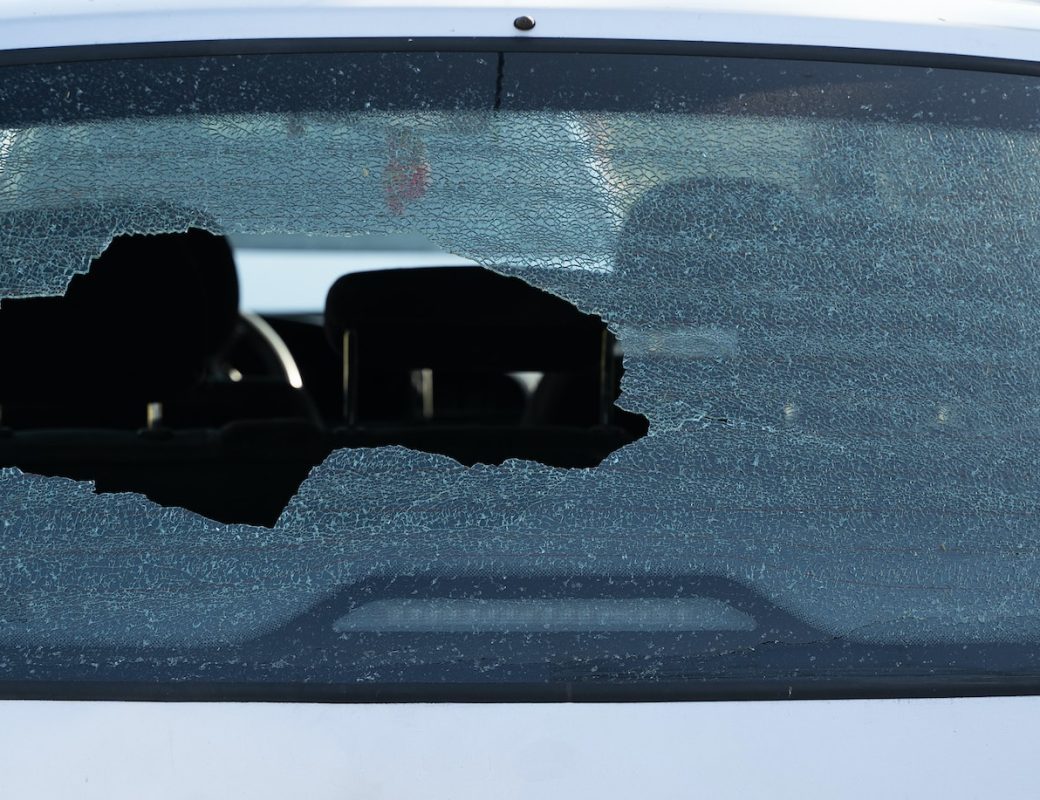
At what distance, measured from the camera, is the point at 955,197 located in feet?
4.20

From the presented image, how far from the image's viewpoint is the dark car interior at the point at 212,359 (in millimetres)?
2316

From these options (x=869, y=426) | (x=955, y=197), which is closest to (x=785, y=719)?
(x=869, y=426)

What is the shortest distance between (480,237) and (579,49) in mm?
214

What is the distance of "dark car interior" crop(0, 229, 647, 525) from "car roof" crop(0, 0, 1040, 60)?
714 mm

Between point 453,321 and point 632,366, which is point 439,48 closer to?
point 632,366

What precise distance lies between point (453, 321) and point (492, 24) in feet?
4.51

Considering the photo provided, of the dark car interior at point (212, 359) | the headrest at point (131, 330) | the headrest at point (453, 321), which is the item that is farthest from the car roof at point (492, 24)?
the headrest at point (131, 330)

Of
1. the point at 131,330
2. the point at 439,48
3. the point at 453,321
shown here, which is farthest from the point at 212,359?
the point at 439,48

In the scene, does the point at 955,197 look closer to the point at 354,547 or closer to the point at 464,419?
the point at 354,547

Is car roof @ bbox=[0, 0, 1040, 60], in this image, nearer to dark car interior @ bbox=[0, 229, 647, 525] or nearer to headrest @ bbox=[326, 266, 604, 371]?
dark car interior @ bbox=[0, 229, 647, 525]

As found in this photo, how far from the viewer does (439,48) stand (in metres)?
1.29

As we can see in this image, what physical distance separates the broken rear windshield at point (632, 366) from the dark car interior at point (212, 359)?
712mm

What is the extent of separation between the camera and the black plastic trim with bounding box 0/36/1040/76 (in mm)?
1289

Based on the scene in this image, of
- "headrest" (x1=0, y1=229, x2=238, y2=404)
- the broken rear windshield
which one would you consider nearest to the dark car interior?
"headrest" (x1=0, y1=229, x2=238, y2=404)
